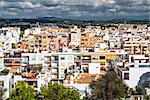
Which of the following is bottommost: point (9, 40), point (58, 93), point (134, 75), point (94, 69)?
point (9, 40)

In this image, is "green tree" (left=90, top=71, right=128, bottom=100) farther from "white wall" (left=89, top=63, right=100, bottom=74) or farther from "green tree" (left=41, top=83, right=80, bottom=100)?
"white wall" (left=89, top=63, right=100, bottom=74)

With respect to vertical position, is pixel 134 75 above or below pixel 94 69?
above

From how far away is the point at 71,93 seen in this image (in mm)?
14336

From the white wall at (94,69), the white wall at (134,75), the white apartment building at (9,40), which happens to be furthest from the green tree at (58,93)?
the white apartment building at (9,40)

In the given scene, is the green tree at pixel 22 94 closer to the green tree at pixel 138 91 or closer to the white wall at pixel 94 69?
the green tree at pixel 138 91

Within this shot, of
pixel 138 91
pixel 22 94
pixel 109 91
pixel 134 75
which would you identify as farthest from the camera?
pixel 134 75

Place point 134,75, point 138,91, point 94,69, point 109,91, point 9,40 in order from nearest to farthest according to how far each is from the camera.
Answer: point 109,91, point 138,91, point 134,75, point 94,69, point 9,40

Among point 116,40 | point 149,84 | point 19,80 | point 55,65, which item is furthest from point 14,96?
point 116,40

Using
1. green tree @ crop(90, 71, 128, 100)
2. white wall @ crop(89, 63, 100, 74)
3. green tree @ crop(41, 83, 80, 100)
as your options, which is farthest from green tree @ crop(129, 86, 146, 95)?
white wall @ crop(89, 63, 100, 74)

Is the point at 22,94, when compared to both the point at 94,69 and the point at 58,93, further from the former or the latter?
the point at 94,69

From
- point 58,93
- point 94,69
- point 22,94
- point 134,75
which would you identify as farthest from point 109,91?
point 94,69

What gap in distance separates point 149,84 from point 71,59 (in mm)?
7860

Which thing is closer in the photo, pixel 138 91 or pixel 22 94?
pixel 22 94

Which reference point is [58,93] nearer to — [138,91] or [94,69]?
[138,91]
